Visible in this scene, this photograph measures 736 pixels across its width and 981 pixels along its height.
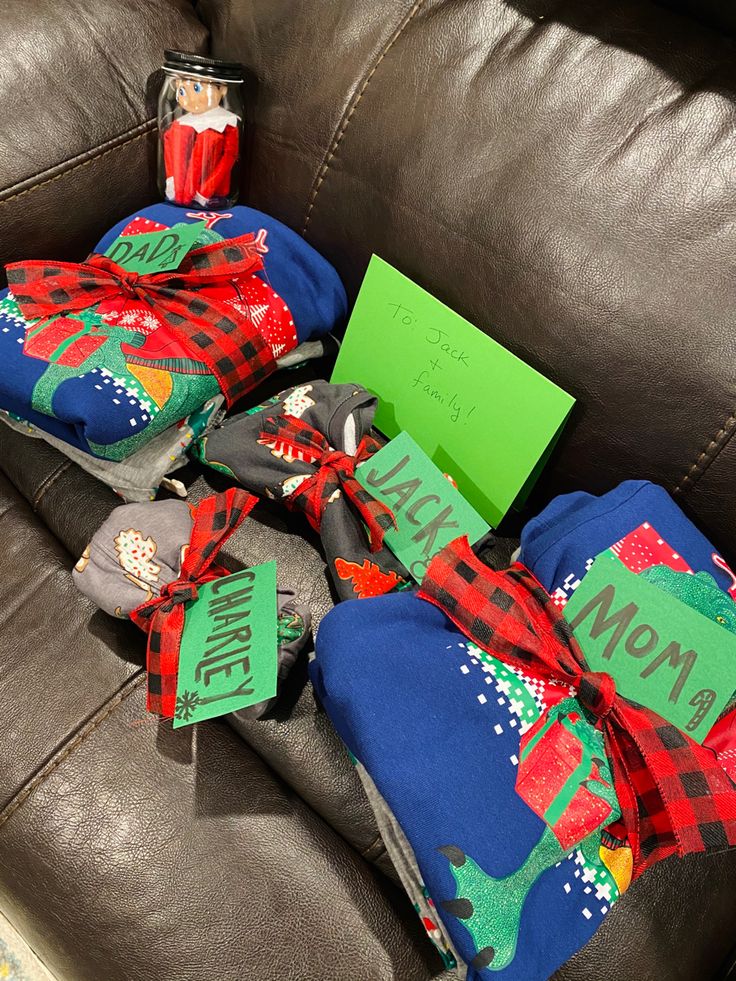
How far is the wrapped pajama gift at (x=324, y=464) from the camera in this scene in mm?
791

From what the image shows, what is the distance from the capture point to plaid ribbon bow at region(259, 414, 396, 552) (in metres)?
0.79

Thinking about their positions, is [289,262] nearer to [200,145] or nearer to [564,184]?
[200,145]

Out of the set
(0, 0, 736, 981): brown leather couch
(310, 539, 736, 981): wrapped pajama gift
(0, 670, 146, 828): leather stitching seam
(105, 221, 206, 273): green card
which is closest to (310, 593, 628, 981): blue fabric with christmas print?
(310, 539, 736, 981): wrapped pajama gift

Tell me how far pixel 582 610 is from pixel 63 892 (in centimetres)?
55

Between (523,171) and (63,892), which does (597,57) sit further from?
(63,892)

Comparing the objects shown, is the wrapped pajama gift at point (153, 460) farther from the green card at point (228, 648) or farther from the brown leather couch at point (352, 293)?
the green card at point (228, 648)

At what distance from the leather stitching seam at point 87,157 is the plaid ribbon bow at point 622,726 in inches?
27.1

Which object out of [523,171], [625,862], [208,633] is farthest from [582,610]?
[523,171]

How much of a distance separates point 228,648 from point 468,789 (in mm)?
243

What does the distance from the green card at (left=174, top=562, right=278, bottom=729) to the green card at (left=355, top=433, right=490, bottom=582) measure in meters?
0.15

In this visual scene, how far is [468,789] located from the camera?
2.01 feet

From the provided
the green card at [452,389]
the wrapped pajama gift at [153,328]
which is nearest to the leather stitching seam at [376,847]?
the green card at [452,389]

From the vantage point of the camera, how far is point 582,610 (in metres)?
0.69

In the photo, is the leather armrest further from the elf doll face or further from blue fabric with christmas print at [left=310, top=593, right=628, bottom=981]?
blue fabric with christmas print at [left=310, top=593, right=628, bottom=981]
